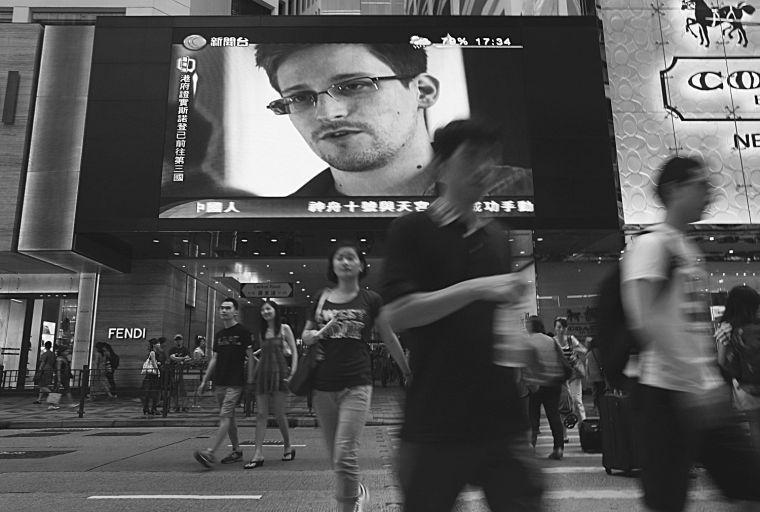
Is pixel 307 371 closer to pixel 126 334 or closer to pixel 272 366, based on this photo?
pixel 272 366

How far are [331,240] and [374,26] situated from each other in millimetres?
6317

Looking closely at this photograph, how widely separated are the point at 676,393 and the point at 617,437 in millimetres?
3857

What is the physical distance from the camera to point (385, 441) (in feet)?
26.7

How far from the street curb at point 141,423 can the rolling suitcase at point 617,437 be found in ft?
18.1

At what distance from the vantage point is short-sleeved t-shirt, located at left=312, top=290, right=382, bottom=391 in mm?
3836

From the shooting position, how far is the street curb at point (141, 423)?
10.8m

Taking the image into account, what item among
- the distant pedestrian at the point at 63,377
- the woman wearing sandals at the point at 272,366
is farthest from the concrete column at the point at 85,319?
the woman wearing sandals at the point at 272,366

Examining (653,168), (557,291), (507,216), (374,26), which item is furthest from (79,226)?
(653,168)

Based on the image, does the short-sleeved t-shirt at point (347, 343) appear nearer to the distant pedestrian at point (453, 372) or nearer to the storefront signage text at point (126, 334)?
the distant pedestrian at point (453, 372)

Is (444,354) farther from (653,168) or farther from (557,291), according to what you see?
(557,291)

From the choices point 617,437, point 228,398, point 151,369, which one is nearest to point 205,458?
point 228,398

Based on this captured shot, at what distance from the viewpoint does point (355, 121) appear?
1634 cm

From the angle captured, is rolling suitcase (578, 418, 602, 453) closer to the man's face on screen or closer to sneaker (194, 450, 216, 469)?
sneaker (194, 450, 216, 469)

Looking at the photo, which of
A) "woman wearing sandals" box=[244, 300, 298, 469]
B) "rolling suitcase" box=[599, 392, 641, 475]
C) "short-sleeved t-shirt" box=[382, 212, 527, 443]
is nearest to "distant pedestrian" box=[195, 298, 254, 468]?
"woman wearing sandals" box=[244, 300, 298, 469]
